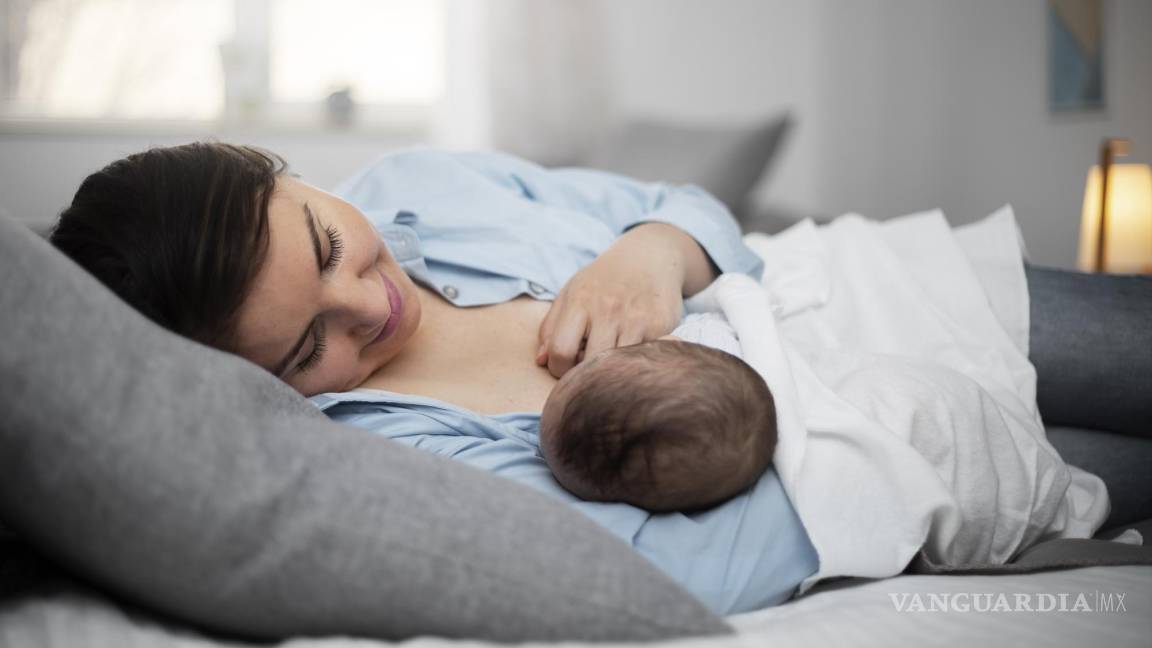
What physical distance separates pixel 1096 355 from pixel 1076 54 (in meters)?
2.65

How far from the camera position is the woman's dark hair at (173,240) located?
2.85 ft

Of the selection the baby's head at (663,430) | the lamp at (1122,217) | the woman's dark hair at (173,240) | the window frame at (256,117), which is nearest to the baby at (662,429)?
the baby's head at (663,430)

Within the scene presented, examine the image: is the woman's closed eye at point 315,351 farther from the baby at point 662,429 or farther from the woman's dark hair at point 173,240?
the baby at point 662,429

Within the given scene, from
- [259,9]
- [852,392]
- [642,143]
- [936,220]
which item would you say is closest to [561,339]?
[852,392]

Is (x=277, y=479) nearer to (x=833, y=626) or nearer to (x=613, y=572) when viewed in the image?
(x=613, y=572)

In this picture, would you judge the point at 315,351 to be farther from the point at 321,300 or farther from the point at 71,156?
the point at 71,156

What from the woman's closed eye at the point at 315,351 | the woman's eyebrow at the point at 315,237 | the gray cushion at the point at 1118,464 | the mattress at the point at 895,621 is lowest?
the gray cushion at the point at 1118,464

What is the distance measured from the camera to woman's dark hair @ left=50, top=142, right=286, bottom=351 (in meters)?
0.87

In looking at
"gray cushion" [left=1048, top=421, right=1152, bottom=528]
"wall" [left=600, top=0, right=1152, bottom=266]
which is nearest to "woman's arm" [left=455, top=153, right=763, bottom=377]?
"gray cushion" [left=1048, top=421, right=1152, bottom=528]

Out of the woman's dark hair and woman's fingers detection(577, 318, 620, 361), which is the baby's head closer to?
woman's fingers detection(577, 318, 620, 361)

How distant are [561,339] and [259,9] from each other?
11.1 ft

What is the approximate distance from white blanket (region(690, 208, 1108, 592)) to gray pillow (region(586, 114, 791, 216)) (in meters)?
1.31

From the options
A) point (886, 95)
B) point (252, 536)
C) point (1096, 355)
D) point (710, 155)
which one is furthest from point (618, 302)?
point (886, 95)

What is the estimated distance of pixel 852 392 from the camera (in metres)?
0.99
